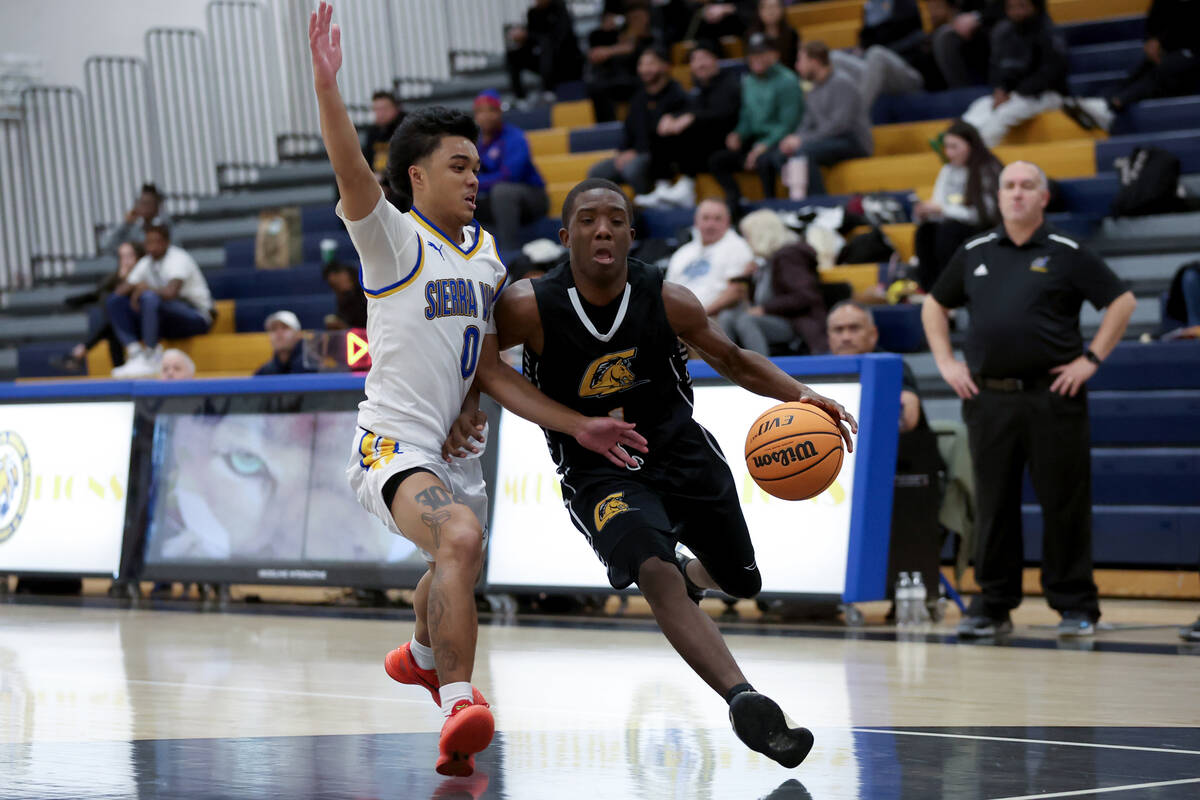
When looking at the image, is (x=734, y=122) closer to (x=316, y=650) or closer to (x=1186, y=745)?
(x=316, y=650)

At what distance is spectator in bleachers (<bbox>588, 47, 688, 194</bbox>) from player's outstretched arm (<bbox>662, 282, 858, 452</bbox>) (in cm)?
1013

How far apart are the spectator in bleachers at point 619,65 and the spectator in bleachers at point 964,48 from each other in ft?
10.4

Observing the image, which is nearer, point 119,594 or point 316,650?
point 316,650

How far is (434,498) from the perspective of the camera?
16.0 ft

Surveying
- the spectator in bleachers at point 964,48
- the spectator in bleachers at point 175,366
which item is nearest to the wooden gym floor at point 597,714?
the spectator in bleachers at point 175,366

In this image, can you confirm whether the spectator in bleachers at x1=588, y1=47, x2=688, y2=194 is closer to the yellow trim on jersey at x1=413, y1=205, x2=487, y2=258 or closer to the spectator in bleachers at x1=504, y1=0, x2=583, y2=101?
the spectator in bleachers at x1=504, y1=0, x2=583, y2=101

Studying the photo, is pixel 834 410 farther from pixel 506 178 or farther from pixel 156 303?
pixel 156 303

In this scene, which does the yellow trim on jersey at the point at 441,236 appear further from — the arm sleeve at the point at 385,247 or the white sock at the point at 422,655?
the white sock at the point at 422,655

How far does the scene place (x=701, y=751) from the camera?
16.5 ft

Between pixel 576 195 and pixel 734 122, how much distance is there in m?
10.3

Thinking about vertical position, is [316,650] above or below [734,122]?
below

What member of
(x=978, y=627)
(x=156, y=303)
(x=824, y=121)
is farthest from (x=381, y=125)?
(x=978, y=627)

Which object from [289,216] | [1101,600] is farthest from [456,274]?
[289,216]

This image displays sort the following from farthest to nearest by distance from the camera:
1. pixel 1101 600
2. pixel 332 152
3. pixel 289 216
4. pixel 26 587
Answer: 1. pixel 289 216
2. pixel 26 587
3. pixel 1101 600
4. pixel 332 152
